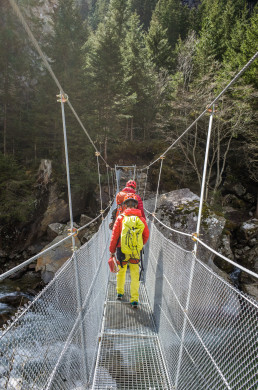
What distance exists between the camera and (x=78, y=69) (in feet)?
28.6

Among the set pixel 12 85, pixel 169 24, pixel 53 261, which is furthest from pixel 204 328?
pixel 169 24

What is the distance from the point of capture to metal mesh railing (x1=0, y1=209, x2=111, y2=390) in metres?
0.77

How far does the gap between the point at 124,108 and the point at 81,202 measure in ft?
14.7

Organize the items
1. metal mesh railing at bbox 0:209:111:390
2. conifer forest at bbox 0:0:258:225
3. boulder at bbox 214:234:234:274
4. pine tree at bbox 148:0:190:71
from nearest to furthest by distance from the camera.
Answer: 1. metal mesh railing at bbox 0:209:111:390
2. boulder at bbox 214:234:234:274
3. conifer forest at bbox 0:0:258:225
4. pine tree at bbox 148:0:190:71

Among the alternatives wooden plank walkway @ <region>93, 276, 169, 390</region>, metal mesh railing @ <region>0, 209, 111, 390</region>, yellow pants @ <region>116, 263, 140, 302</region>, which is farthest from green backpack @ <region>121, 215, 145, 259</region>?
wooden plank walkway @ <region>93, 276, 169, 390</region>

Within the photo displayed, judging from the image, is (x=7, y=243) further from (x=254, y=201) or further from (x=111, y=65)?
(x=254, y=201)

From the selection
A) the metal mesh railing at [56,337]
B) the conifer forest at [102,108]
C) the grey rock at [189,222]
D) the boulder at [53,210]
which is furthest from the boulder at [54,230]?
the metal mesh railing at [56,337]

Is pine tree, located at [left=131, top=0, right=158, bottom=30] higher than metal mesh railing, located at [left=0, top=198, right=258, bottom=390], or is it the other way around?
pine tree, located at [left=131, top=0, right=158, bottom=30]

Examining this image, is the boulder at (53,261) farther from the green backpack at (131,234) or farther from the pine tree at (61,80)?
the pine tree at (61,80)

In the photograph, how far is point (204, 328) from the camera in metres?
1.23

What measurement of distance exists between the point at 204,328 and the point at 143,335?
3.67 feet

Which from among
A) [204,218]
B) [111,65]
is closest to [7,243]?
[204,218]

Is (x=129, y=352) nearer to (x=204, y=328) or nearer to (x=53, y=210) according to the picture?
(x=204, y=328)

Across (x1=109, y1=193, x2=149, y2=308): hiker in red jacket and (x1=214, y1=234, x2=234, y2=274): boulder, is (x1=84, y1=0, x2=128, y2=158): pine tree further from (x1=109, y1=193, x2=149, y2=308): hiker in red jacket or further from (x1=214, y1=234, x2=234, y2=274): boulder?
(x1=109, y1=193, x2=149, y2=308): hiker in red jacket
